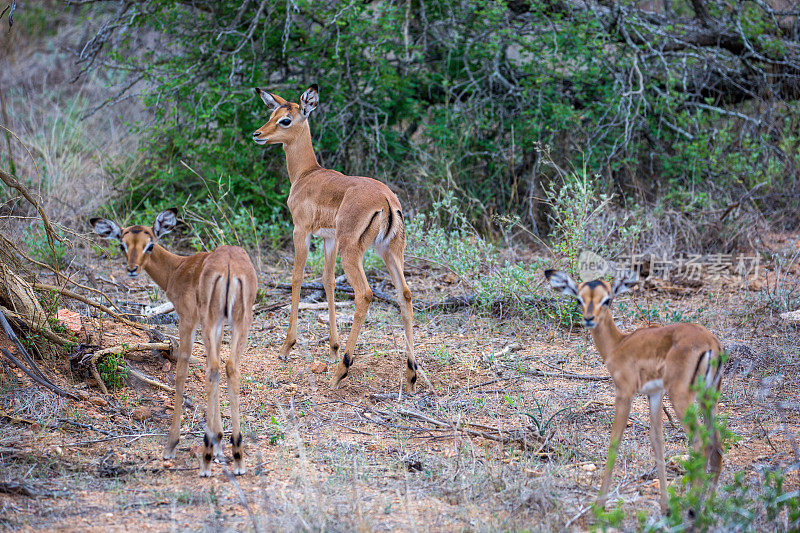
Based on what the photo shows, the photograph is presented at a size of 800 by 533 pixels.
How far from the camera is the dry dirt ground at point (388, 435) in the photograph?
4098 mm

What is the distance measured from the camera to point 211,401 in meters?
4.64

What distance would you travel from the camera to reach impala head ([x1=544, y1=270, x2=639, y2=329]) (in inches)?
167

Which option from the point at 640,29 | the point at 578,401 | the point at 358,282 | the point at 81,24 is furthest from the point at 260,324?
the point at 81,24

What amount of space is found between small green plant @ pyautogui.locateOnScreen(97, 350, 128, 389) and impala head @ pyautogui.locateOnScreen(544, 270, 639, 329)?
322cm

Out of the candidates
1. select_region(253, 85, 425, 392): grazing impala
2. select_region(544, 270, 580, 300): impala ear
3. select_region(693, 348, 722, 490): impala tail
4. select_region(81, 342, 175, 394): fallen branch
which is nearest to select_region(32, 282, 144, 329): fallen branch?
select_region(81, 342, 175, 394): fallen branch

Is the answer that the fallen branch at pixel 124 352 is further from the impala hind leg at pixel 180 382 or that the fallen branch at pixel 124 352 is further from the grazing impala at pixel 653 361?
the grazing impala at pixel 653 361

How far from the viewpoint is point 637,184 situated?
10375 millimetres

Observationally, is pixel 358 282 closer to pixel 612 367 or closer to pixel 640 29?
pixel 612 367

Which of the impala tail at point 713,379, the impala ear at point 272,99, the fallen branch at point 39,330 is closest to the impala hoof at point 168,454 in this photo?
the fallen branch at point 39,330

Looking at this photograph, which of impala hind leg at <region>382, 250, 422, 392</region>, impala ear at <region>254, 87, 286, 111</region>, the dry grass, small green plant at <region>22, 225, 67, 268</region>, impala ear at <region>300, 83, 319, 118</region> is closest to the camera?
impala hind leg at <region>382, 250, 422, 392</region>

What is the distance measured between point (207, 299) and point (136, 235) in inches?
25.9

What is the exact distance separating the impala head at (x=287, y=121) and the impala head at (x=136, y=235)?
259 centimetres

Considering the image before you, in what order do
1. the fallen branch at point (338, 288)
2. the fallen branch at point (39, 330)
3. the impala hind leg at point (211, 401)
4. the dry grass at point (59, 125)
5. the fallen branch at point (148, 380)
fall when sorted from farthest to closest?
the dry grass at point (59, 125) < the fallen branch at point (338, 288) < the fallen branch at point (148, 380) < the fallen branch at point (39, 330) < the impala hind leg at point (211, 401)

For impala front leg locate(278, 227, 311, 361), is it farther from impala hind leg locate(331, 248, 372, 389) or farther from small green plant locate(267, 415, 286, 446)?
small green plant locate(267, 415, 286, 446)
